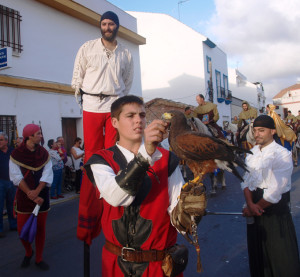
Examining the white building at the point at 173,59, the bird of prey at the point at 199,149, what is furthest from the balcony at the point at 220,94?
the bird of prey at the point at 199,149

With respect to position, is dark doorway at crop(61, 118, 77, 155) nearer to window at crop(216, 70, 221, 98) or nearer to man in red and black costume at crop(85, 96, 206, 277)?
man in red and black costume at crop(85, 96, 206, 277)

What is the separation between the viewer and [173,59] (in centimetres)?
2362

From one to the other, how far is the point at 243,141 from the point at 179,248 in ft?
25.4

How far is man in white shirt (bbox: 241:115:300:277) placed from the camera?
9.66 feet

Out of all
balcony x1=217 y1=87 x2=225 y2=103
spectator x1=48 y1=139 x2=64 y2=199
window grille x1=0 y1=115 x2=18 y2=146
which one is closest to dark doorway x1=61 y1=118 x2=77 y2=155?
window grille x1=0 y1=115 x2=18 y2=146

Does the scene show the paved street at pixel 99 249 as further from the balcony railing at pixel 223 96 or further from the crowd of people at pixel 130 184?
the balcony railing at pixel 223 96

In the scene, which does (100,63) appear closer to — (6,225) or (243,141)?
(6,225)

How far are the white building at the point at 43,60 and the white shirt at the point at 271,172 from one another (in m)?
7.40

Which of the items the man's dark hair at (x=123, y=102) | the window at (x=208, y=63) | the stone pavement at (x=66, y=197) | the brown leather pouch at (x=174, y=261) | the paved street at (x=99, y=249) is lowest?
the paved street at (x=99, y=249)

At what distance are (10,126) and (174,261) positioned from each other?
27.4 ft

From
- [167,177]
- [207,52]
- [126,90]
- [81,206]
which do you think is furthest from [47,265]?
[207,52]

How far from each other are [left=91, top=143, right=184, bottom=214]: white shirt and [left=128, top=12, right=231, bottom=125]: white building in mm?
21447

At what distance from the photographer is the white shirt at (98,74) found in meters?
2.96

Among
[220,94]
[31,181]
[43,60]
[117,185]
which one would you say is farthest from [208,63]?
[117,185]
